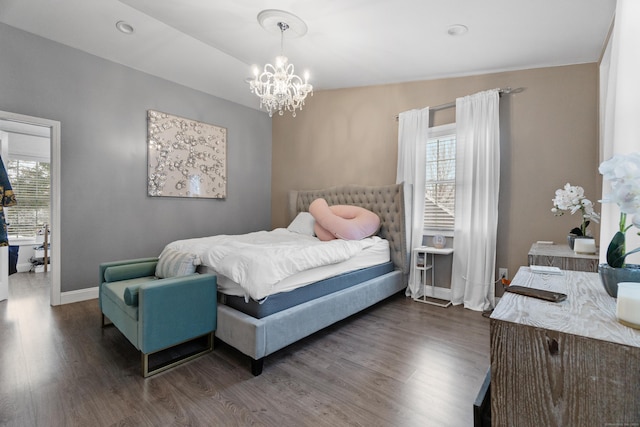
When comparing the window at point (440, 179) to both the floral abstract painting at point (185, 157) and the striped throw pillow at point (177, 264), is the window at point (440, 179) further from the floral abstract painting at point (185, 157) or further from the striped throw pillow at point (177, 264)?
the floral abstract painting at point (185, 157)

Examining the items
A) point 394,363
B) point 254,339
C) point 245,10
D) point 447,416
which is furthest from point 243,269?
point 245,10

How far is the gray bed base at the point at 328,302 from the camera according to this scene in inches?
84.0

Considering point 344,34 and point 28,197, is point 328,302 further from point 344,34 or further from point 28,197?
point 28,197

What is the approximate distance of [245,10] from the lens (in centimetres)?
277

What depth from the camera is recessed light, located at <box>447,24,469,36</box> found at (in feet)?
8.83

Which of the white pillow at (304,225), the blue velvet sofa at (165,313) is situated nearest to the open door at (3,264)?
the blue velvet sofa at (165,313)

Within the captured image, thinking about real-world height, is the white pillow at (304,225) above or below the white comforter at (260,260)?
above

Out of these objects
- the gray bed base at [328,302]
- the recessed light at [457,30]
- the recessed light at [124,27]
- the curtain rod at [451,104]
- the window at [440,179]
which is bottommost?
the gray bed base at [328,302]

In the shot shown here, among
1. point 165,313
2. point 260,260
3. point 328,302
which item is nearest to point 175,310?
point 165,313

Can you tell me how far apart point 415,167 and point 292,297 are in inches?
96.6

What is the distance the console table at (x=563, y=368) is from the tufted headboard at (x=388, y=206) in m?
3.01

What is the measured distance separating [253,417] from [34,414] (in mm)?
1232

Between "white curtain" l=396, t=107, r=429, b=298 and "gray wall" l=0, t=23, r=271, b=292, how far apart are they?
304 cm

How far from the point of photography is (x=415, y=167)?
390 centimetres
